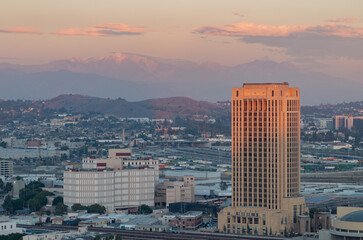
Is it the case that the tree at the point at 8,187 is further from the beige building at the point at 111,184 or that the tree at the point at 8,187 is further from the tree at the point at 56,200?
the tree at the point at 56,200

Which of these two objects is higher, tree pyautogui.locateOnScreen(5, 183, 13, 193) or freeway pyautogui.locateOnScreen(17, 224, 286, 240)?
tree pyautogui.locateOnScreen(5, 183, 13, 193)

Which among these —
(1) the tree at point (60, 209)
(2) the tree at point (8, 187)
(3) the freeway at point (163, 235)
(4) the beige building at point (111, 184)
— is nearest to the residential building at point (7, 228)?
(3) the freeway at point (163, 235)

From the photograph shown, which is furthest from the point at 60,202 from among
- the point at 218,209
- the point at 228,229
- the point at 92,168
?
the point at 228,229

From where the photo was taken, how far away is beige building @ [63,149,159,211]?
136m

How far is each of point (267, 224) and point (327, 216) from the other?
658cm

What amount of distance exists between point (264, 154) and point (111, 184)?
83.9 ft

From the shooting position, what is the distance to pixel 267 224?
114125 millimetres

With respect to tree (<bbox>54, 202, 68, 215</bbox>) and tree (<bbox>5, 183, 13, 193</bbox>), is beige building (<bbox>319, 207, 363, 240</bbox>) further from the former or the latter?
tree (<bbox>5, 183, 13, 193</bbox>)

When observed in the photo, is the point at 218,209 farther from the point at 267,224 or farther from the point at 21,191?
the point at 21,191

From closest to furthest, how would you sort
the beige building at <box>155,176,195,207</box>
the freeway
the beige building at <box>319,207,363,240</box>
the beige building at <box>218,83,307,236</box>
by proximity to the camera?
1. the beige building at <box>319,207,363,240</box>
2. the freeway
3. the beige building at <box>218,83,307,236</box>
4. the beige building at <box>155,176,195,207</box>

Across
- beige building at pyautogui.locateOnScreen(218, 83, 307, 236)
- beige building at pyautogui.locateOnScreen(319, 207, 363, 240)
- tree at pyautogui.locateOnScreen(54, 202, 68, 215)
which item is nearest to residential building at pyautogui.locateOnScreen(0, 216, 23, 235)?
beige building at pyautogui.locateOnScreen(218, 83, 307, 236)

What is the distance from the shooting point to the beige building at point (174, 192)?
460 feet

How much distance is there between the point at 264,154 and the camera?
11919 cm

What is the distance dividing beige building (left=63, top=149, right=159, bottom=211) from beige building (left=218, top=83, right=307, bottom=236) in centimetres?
2204
